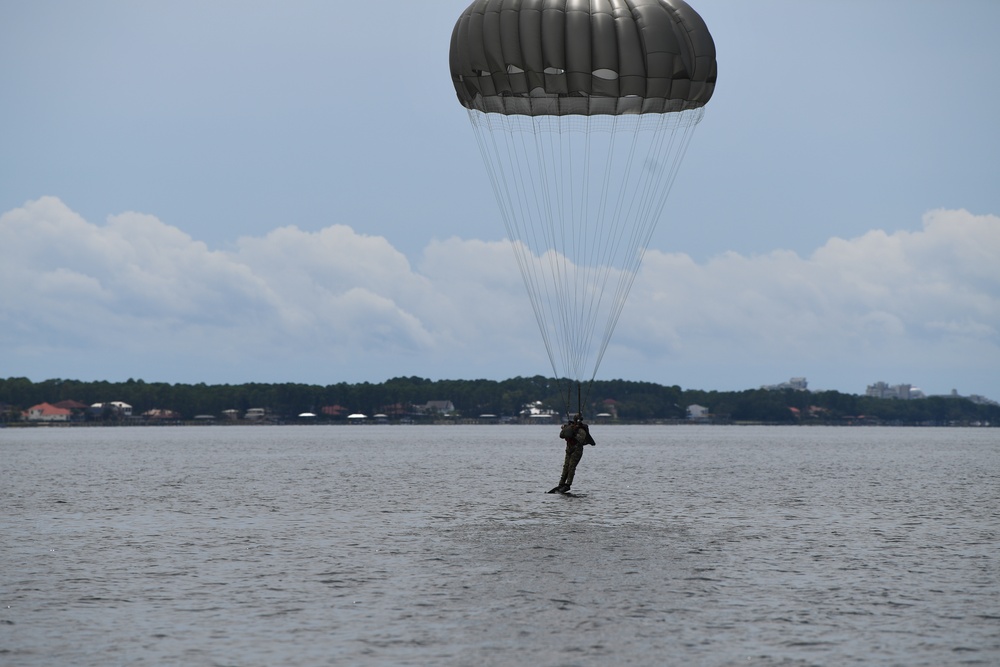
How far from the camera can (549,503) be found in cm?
4744

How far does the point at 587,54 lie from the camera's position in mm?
34594

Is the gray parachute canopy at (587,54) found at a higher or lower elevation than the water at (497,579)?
higher

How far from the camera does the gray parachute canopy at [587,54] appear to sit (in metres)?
34.6

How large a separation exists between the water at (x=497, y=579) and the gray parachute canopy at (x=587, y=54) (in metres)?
13.5

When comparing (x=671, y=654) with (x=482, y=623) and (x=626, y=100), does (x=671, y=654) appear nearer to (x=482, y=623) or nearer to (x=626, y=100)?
(x=482, y=623)

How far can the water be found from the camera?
Result: 19250 mm

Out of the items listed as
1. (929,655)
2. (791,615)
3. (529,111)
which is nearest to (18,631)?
(791,615)

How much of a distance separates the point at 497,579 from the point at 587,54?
1648cm

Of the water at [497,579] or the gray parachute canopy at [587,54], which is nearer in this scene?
the water at [497,579]

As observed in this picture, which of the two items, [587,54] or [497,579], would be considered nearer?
[497,579]

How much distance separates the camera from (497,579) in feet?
86.0

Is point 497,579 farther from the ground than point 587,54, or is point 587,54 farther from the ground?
point 587,54

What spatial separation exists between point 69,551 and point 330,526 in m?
8.99

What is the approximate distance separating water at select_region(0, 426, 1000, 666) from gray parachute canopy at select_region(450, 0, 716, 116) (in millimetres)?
13522
